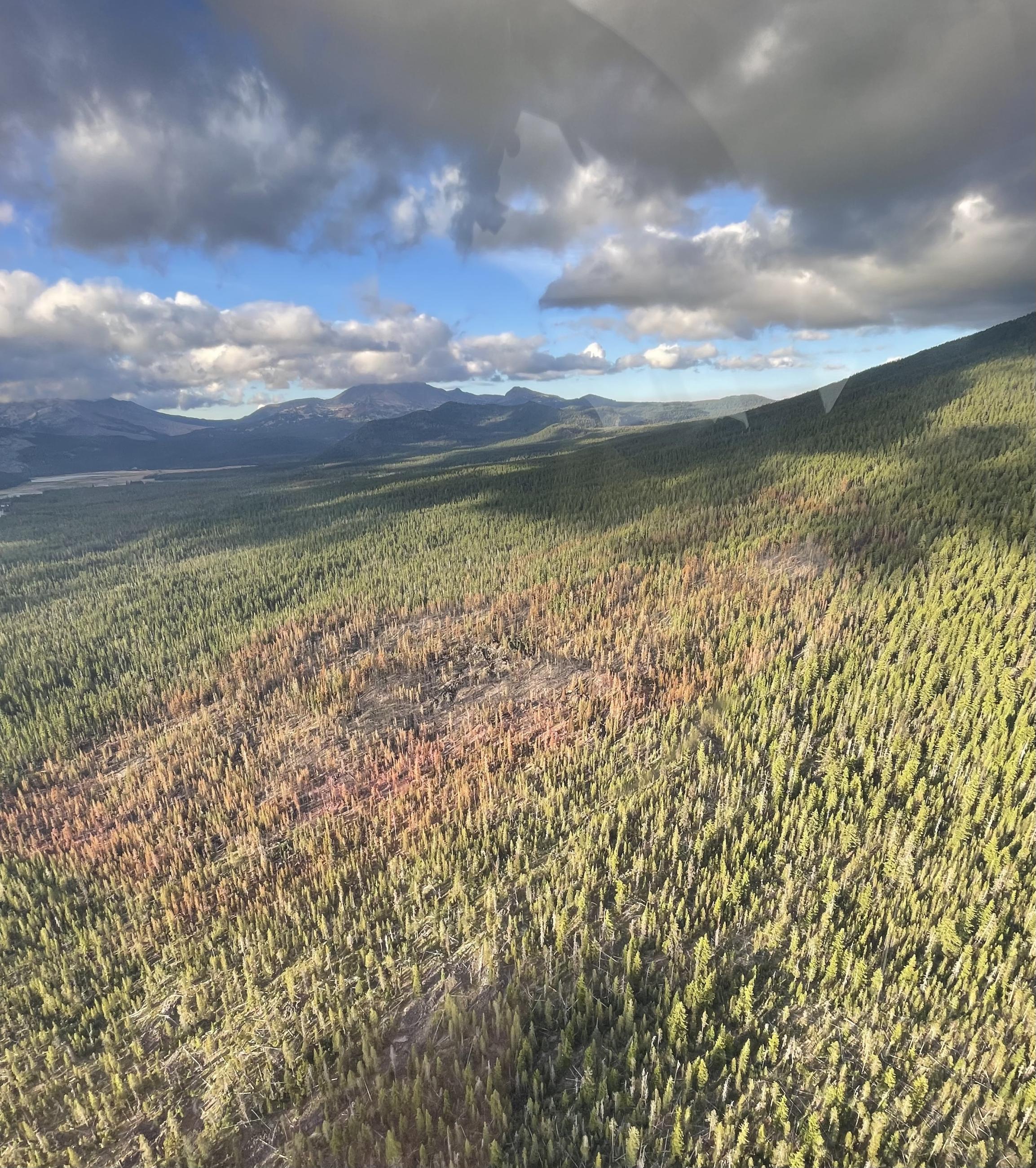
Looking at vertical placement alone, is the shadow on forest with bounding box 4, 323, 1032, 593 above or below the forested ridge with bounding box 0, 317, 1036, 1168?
above

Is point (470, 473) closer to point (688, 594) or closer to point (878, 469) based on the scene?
point (878, 469)

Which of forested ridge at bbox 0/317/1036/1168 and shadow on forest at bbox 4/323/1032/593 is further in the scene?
shadow on forest at bbox 4/323/1032/593

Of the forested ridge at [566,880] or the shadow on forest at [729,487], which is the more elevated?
the shadow on forest at [729,487]

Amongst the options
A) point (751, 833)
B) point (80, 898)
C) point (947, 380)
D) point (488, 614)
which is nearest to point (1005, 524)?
point (751, 833)

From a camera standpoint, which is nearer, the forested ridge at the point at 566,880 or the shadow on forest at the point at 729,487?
the forested ridge at the point at 566,880

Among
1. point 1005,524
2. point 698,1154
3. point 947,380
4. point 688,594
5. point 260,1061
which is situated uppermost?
point 947,380

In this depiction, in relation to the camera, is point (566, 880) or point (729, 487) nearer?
point (566, 880)

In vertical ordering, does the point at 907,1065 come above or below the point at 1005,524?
below

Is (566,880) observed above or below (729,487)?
below
